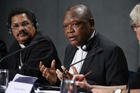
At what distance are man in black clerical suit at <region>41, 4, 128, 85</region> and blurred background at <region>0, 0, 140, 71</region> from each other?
1.76m

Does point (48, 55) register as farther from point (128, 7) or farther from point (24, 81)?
point (128, 7)

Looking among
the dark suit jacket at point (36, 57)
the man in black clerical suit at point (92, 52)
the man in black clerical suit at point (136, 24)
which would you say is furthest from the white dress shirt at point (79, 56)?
the man in black clerical suit at point (136, 24)

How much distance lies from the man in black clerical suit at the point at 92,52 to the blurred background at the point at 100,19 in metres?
1.76

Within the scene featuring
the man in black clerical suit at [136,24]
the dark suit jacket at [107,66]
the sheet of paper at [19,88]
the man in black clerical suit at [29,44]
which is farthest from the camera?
the man in black clerical suit at [29,44]

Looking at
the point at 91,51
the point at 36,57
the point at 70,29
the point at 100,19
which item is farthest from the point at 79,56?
the point at 100,19

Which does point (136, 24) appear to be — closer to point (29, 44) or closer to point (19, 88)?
point (19, 88)

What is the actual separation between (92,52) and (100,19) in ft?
6.98

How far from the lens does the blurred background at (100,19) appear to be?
446cm

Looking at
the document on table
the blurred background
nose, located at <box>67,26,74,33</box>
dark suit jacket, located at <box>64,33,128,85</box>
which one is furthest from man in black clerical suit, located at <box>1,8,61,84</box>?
the blurred background

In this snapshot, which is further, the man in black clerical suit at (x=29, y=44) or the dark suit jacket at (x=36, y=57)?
the man in black clerical suit at (x=29, y=44)

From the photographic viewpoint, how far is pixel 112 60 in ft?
8.27

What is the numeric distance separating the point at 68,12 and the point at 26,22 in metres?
0.79

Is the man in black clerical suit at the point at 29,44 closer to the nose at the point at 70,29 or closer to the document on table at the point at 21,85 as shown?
the nose at the point at 70,29

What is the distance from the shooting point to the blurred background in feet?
14.6
